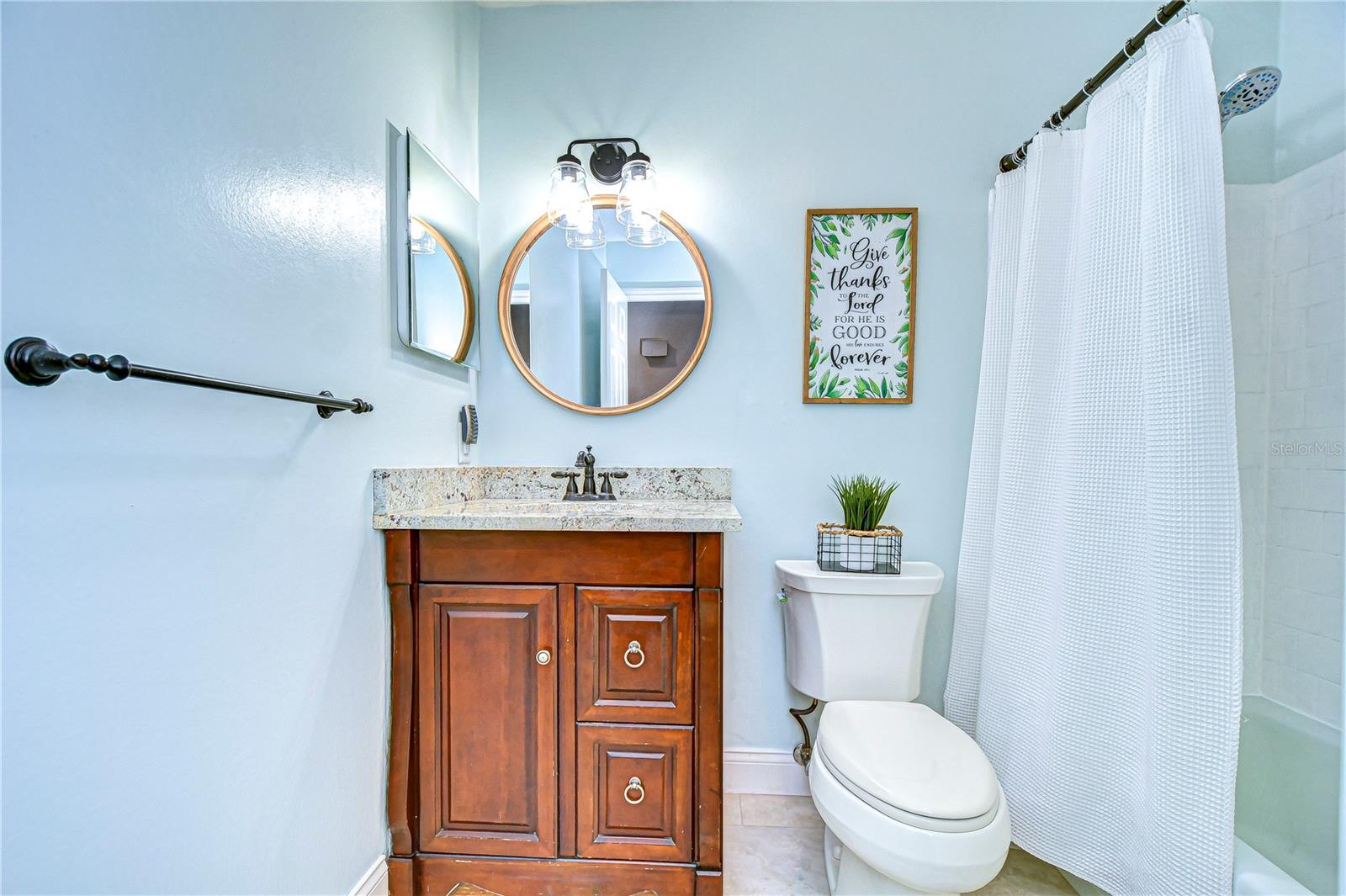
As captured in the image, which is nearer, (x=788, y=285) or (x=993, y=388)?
(x=993, y=388)

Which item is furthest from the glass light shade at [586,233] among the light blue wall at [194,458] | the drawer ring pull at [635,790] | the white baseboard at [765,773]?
the white baseboard at [765,773]

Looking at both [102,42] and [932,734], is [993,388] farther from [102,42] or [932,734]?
[102,42]

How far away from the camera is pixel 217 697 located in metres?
0.85

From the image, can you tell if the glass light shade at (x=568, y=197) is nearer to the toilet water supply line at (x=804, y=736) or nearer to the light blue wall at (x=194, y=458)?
the light blue wall at (x=194, y=458)

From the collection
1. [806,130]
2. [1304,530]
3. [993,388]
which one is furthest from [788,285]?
[1304,530]

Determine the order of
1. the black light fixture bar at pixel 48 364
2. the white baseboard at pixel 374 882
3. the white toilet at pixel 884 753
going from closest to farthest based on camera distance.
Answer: the black light fixture bar at pixel 48 364
the white toilet at pixel 884 753
the white baseboard at pixel 374 882

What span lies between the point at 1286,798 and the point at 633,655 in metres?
1.52

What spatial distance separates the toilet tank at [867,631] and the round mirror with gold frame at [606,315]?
0.79m

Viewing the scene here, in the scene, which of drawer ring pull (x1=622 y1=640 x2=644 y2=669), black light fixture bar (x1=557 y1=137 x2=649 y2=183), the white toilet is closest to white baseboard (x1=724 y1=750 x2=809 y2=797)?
the white toilet

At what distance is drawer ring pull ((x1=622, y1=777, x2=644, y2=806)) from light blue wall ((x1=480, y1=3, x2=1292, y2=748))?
0.60 metres

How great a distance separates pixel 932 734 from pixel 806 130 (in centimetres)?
172

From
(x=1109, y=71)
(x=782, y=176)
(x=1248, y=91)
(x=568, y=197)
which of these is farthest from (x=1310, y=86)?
(x=568, y=197)

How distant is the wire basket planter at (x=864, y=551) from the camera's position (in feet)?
5.01

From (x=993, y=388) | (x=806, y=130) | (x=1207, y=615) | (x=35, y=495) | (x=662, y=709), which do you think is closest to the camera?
(x=35, y=495)
